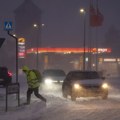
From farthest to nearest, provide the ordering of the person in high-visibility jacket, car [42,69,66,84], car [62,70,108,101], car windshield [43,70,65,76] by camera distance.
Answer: car windshield [43,70,65,76], car [42,69,66,84], car [62,70,108,101], the person in high-visibility jacket

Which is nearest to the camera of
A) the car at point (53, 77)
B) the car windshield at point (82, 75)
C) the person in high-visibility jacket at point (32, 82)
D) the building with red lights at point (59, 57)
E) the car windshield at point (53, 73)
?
the person in high-visibility jacket at point (32, 82)

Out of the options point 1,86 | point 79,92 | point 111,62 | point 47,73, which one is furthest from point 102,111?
point 111,62

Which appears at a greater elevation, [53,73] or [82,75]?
[53,73]

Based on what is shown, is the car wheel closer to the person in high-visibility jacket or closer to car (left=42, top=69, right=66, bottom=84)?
the person in high-visibility jacket

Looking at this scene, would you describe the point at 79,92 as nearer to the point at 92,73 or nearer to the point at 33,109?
the point at 92,73

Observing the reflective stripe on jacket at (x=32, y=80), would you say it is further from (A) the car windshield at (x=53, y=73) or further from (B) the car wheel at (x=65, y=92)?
(A) the car windshield at (x=53, y=73)

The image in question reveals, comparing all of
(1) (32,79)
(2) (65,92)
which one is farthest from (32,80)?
(2) (65,92)

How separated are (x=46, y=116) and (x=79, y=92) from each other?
9.22 m

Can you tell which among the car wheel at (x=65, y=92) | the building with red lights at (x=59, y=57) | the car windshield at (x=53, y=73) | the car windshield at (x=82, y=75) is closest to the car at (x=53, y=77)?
the car windshield at (x=53, y=73)

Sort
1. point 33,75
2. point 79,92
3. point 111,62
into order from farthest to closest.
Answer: point 111,62, point 79,92, point 33,75

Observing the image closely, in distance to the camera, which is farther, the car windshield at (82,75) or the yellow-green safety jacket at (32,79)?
the car windshield at (82,75)

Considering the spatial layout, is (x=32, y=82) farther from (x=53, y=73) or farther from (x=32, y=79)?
(x=53, y=73)

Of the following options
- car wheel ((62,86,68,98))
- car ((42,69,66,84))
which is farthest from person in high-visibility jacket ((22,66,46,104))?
car ((42,69,66,84))

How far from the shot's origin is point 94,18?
68.6 m
